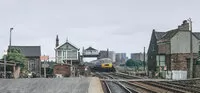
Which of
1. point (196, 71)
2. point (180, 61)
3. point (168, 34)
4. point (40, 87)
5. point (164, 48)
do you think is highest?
point (168, 34)

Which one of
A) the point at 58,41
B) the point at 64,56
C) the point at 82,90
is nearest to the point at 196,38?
the point at 64,56

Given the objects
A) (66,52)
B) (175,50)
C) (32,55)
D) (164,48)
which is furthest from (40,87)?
(66,52)

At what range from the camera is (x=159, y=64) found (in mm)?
85125

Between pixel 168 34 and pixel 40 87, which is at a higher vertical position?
pixel 168 34

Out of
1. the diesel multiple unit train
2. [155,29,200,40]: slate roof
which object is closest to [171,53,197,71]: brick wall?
[155,29,200,40]: slate roof

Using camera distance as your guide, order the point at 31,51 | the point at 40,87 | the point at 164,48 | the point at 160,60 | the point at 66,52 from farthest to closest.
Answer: the point at 66,52, the point at 31,51, the point at 164,48, the point at 160,60, the point at 40,87

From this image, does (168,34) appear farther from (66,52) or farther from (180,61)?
(66,52)

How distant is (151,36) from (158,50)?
9.30 meters

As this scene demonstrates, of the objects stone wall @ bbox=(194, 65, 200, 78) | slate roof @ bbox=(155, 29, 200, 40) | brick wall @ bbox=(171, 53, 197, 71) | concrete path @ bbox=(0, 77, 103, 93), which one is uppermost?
slate roof @ bbox=(155, 29, 200, 40)

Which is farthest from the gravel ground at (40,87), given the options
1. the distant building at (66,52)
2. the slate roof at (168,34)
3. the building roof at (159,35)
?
the distant building at (66,52)

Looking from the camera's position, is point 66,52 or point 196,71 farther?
point 66,52

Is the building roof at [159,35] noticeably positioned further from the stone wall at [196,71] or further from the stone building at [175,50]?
the stone wall at [196,71]

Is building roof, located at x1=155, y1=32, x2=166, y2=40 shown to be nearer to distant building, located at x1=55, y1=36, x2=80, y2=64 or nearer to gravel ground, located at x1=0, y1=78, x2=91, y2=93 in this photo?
distant building, located at x1=55, y1=36, x2=80, y2=64

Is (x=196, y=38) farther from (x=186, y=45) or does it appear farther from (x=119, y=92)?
(x=119, y=92)
